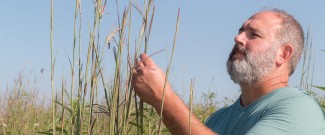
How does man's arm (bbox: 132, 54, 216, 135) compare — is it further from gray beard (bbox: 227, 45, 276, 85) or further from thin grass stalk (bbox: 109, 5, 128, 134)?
gray beard (bbox: 227, 45, 276, 85)

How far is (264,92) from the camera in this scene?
6.46ft

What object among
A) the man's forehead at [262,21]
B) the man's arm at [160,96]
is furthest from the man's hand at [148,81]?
the man's forehead at [262,21]

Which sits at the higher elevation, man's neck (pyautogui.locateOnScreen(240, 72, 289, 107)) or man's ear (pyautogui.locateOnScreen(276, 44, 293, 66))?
A: man's ear (pyautogui.locateOnScreen(276, 44, 293, 66))

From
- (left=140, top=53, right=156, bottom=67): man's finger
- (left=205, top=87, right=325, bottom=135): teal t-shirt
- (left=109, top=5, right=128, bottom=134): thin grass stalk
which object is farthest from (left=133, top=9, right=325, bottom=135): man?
(left=109, top=5, right=128, bottom=134): thin grass stalk

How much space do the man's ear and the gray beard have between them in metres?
0.04

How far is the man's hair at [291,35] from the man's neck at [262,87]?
0.36ft

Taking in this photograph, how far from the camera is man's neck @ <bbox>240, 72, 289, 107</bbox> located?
1.98 meters

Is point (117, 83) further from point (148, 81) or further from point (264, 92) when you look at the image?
point (264, 92)

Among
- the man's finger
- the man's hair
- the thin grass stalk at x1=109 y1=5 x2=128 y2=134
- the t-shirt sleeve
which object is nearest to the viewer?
the thin grass stalk at x1=109 y1=5 x2=128 y2=134

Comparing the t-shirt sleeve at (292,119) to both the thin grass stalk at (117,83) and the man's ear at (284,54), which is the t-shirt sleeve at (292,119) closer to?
the man's ear at (284,54)

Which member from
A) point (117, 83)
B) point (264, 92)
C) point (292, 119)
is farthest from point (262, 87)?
point (117, 83)

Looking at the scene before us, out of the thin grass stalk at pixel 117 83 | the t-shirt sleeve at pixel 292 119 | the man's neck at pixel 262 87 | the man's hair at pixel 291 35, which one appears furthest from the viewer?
the man's hair at pixel 291 35

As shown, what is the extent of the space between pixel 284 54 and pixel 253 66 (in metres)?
0.17

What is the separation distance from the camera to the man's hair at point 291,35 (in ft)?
6.82
